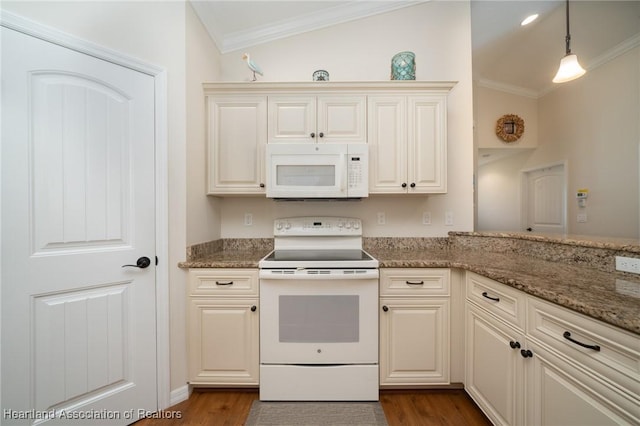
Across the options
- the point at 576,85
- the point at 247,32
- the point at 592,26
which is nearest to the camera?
the point at 247,32

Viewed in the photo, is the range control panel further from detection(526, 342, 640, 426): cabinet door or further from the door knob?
detection(526, 342, 640, 426): cabinet door

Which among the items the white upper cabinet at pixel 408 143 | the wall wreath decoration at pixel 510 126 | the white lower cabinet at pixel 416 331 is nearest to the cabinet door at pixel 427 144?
the white upper cabinet at pixel 408 143

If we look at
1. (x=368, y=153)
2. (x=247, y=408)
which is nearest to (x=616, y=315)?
(x=368, y=153)

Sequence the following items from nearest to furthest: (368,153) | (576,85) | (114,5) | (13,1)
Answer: (13,1)
(114,5)
(368,153)
(576,85)

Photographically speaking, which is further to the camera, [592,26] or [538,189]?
[538,189]

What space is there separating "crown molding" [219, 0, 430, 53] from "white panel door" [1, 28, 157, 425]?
1.07 m

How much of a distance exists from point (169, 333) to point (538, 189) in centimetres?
551

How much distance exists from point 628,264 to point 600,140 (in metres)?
3.06

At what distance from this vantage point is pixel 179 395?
60.1 inches

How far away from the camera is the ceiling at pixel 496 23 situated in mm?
1994

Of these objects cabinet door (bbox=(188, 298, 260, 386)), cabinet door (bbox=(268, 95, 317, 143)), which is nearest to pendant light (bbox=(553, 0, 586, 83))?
cabinet door (bbox=(268, 95, 317, 143))

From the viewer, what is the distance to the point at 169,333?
4.93 ft

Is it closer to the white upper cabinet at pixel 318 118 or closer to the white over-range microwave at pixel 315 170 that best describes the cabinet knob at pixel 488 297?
the white over-range microwave at pixel 315 170

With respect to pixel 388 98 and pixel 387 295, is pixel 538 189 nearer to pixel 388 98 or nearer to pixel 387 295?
pixel 388 98
